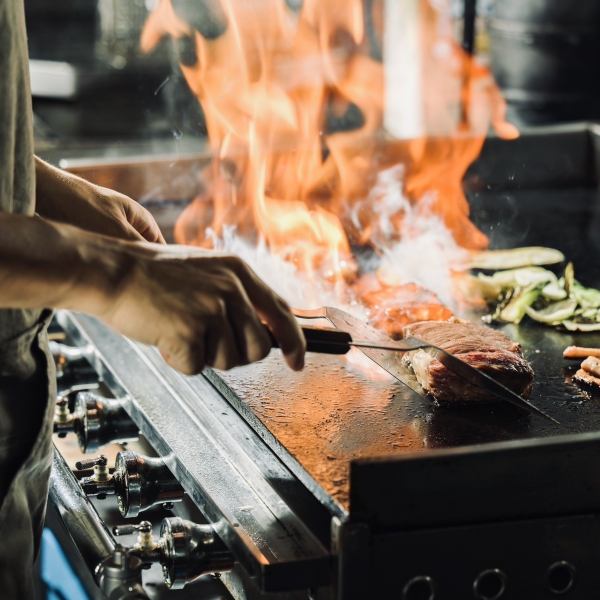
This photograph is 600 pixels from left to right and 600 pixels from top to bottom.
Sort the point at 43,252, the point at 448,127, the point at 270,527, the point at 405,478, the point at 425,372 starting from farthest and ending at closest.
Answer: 1. the point at 448,127
2. the point at 425,372
3. the point at 270,527
4. the point at 405,478
5. the point at 43,252

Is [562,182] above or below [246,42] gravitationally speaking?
below

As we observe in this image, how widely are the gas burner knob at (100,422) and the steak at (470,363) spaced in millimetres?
704

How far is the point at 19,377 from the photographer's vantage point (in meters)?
1.73

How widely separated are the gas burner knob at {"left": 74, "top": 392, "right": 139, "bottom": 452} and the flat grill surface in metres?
0.34

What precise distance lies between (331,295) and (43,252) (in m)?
1.46

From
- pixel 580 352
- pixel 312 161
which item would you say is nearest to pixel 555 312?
pixel 580 352

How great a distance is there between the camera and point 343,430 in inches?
78.7

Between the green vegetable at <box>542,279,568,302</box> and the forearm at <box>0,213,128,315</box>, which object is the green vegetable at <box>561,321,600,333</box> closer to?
the green vegetable at <box>542,279,568,302</box>

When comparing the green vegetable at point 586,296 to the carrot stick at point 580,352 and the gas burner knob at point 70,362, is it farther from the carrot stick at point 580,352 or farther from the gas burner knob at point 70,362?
the gas burner knob at point 70,362

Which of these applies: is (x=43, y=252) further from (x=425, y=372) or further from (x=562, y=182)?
(x=562, y=182)

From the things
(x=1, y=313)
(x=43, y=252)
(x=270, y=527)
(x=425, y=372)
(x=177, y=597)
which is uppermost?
(x=43, y=252)

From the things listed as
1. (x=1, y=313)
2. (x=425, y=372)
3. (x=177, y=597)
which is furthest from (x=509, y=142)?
(x=1, y=313)

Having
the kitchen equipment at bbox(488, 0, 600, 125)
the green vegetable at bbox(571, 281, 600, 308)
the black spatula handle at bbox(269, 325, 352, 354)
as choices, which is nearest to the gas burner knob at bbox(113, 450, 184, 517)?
the black spatula handle at bbox(269, 325, 352, 354)

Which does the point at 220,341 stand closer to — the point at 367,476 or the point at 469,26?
the point at 367,476
